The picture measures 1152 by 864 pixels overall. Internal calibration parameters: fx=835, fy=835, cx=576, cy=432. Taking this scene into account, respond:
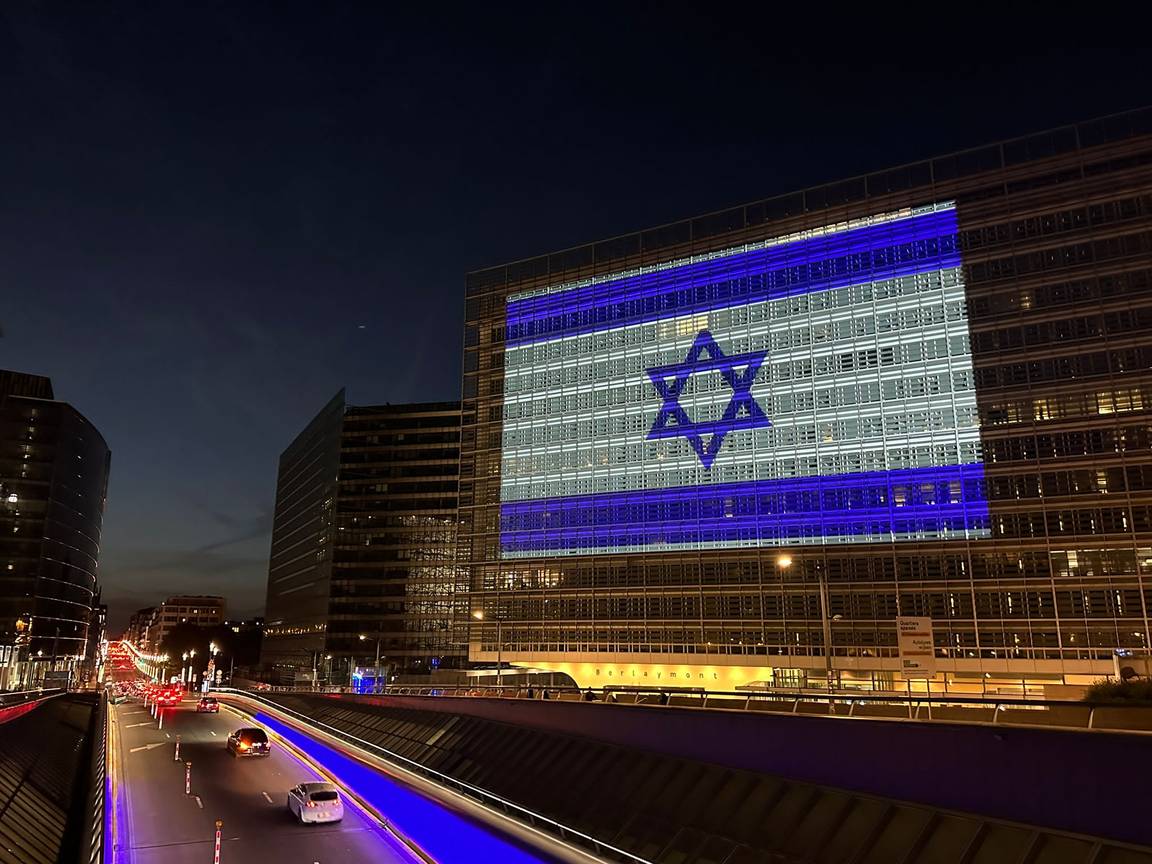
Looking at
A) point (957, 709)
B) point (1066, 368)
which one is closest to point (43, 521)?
point (1066, 368)

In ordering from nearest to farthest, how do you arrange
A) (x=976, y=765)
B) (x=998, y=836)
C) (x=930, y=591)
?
(x=998, y=836) → (x=976, y=765) → (x=930, y=591)

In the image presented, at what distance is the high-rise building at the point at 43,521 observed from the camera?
468ft

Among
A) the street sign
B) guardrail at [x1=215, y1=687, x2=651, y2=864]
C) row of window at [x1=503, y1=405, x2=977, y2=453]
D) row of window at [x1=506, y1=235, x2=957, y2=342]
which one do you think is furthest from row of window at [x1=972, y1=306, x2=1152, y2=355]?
guardrail at [x1=215, y1=687, x2=651, y2=864]

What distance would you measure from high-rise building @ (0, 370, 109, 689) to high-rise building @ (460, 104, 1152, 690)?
95.3 meters

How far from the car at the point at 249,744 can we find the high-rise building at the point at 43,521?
351 ft

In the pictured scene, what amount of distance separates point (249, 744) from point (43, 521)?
416 ft

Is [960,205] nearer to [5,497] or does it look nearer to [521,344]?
[521,344]

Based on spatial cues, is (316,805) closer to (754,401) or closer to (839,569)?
(839,569)

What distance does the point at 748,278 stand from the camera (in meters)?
81.6

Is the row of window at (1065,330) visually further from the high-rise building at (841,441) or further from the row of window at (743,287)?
the row of window at (743,287)

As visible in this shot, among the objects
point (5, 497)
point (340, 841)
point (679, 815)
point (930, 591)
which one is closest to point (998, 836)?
point (679, 815)

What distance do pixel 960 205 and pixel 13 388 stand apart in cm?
17071

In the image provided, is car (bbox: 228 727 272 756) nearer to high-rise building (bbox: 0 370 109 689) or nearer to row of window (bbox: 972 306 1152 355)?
row of window (bbox: 972 306 1152 355)

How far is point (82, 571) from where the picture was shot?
16512 cm
